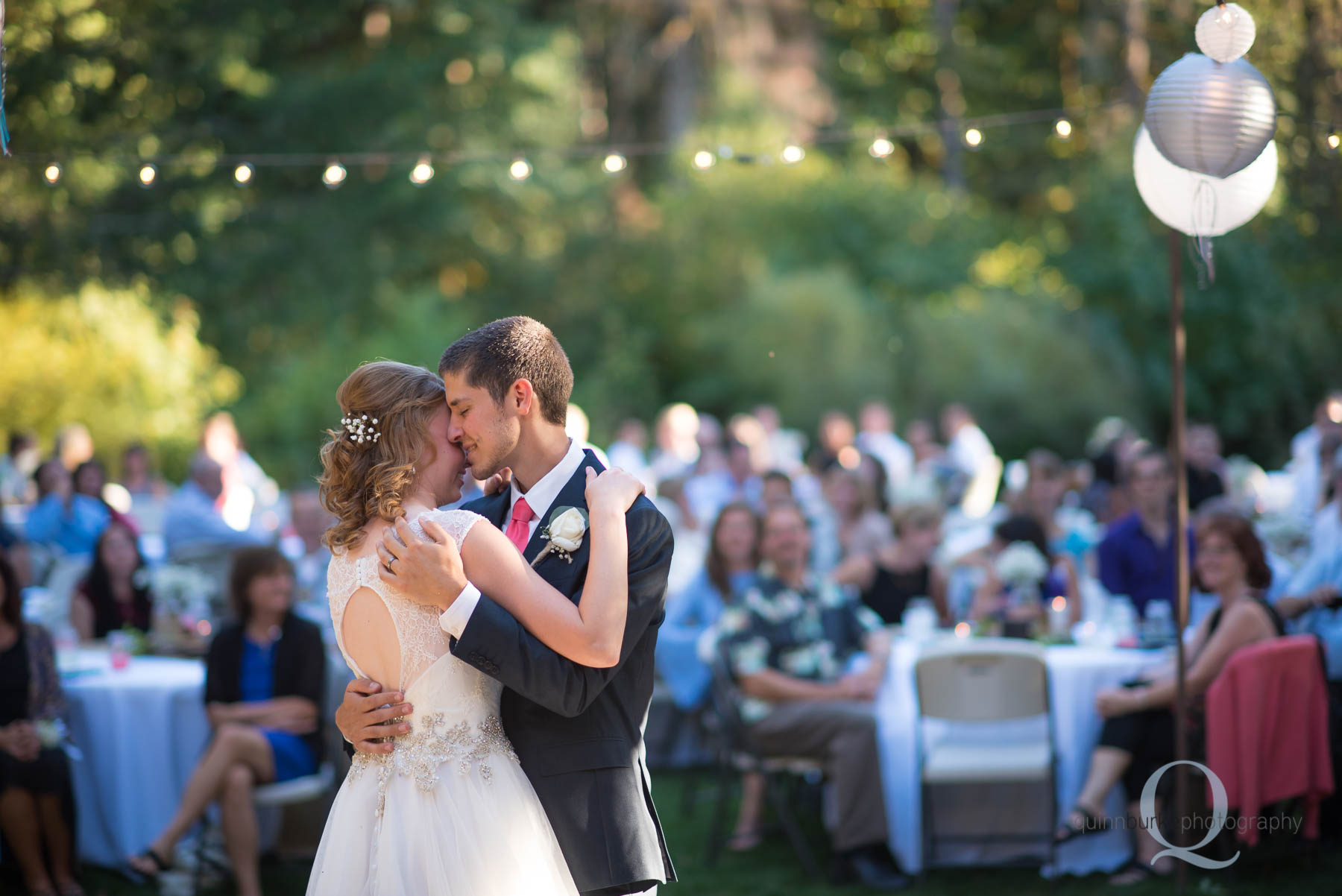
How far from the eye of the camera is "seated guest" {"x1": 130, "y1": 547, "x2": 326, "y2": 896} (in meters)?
5.18

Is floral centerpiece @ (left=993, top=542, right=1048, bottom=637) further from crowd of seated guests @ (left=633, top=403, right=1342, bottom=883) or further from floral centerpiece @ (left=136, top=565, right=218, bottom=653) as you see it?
floral centerpiece @ (left=136, top=565, right=218, bottom=653)

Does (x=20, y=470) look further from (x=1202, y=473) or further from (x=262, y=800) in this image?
(x=1202, y=473)

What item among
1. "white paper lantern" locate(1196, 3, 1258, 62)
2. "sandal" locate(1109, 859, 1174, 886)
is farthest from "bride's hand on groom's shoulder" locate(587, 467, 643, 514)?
"sandal" locate(1109, 859, 1174, 886)

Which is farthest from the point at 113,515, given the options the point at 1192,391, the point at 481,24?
the point at 1192,391

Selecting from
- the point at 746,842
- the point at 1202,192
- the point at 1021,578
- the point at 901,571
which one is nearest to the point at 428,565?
the point at 1202,192

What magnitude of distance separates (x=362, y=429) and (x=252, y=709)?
3.12 m

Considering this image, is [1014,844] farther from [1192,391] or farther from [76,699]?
[1192,391]

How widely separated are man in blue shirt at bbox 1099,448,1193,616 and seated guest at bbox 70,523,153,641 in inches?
196

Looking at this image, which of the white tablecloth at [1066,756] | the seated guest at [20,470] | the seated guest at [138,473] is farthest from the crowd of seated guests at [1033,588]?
the seated guest at [20,470]

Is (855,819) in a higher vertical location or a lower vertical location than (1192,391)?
lower

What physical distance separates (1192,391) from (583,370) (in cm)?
874

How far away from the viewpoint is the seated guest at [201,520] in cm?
772

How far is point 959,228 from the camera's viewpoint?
21609 millimetres

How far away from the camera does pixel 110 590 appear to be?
274 inches
